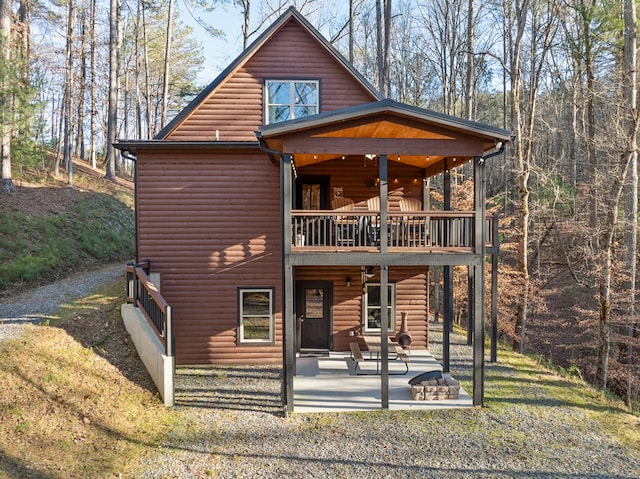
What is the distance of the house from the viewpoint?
8.29m

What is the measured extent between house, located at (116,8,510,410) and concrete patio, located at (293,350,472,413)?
672mm

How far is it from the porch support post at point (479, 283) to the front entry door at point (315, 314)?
4.49 meters

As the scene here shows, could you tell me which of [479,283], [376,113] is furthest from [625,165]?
[376,113]

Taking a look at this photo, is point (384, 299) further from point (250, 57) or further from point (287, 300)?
point (250, 57)

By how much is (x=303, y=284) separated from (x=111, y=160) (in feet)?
67.8

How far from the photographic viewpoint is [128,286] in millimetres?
10133

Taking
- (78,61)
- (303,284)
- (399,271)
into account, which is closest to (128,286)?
(303,284)

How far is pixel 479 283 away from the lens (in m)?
8.32

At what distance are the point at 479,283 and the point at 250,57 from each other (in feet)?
27.6

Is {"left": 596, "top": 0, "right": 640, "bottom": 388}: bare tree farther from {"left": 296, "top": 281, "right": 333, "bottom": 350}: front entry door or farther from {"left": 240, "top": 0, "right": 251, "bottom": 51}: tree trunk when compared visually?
{"left": 240, "top": 0, "right": 251, "bottom": 51}: tree trunk

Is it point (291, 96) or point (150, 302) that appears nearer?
point (150, 302)

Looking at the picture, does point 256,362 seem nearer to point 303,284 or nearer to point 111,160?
point 303,284

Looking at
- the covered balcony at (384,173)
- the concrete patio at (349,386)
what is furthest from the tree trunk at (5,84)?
the concrete patio at (349,386)

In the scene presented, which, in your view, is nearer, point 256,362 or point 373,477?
point 373,477
